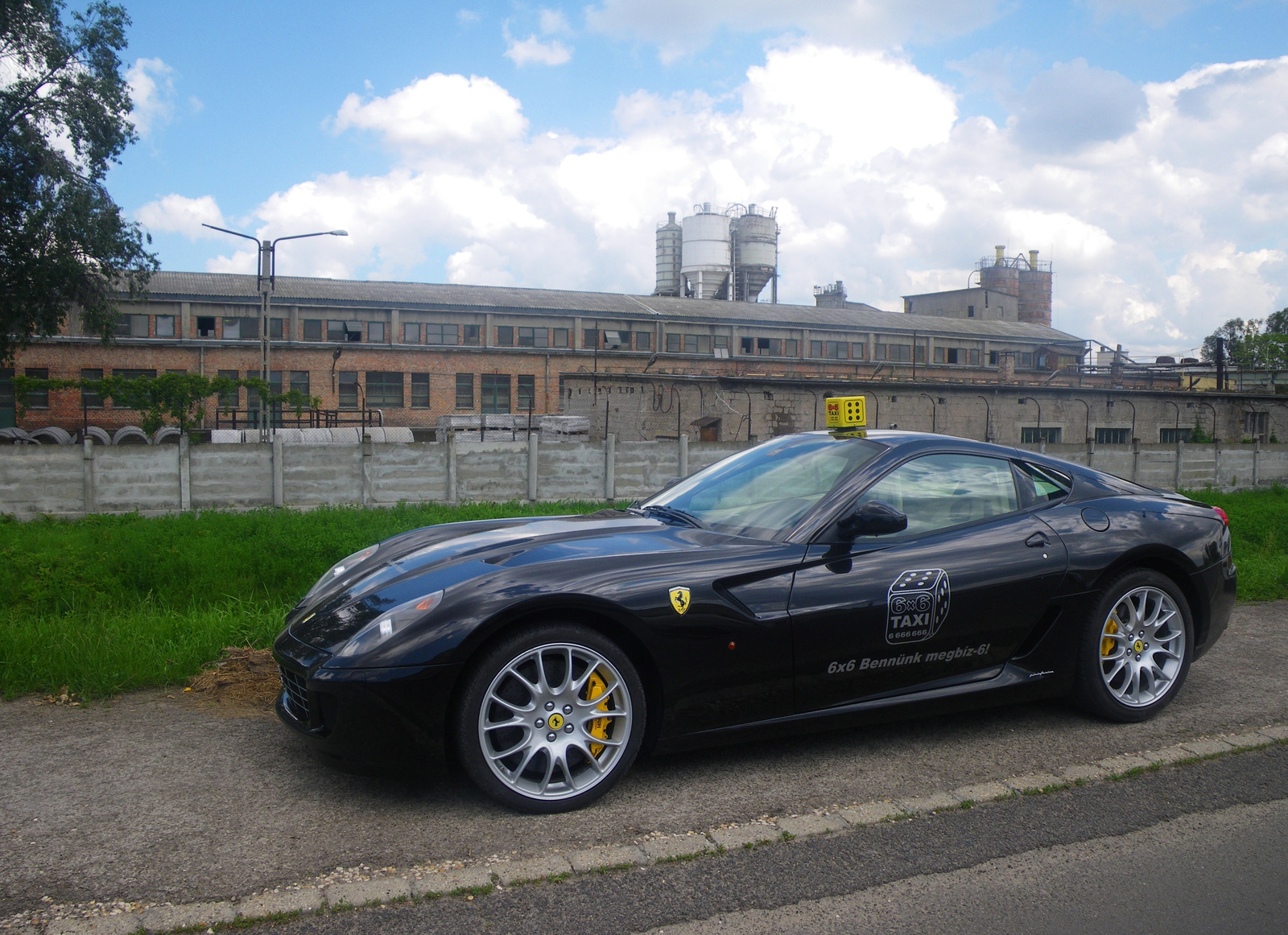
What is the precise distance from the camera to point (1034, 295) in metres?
86.8

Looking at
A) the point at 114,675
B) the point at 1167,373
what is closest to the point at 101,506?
the point at 114,675

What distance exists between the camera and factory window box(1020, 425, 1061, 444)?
1561 inches

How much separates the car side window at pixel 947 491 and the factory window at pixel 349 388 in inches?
2126

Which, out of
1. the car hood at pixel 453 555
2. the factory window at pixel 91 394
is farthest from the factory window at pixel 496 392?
the car hood at pixel 453 555

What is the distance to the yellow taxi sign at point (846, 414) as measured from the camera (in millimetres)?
4957

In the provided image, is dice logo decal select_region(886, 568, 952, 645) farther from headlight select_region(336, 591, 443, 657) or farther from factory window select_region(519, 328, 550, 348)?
factory window select_region(519, 328, 550, 348)

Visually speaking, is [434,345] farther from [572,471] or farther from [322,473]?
[322,473]

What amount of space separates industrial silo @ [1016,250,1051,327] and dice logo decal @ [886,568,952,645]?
89.9 metres

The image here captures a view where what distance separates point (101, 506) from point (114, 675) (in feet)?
50.9

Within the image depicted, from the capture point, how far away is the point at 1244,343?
73.9 meters

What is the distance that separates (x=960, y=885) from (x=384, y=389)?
56188mm

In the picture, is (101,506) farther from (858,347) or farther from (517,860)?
(858,347)

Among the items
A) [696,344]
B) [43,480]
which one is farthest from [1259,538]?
[696,344]

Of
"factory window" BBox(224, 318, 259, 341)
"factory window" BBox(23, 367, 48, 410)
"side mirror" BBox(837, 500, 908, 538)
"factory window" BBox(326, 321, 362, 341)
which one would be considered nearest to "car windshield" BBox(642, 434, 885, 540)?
"side mirror" BBox(837, 500, 908, 538)
